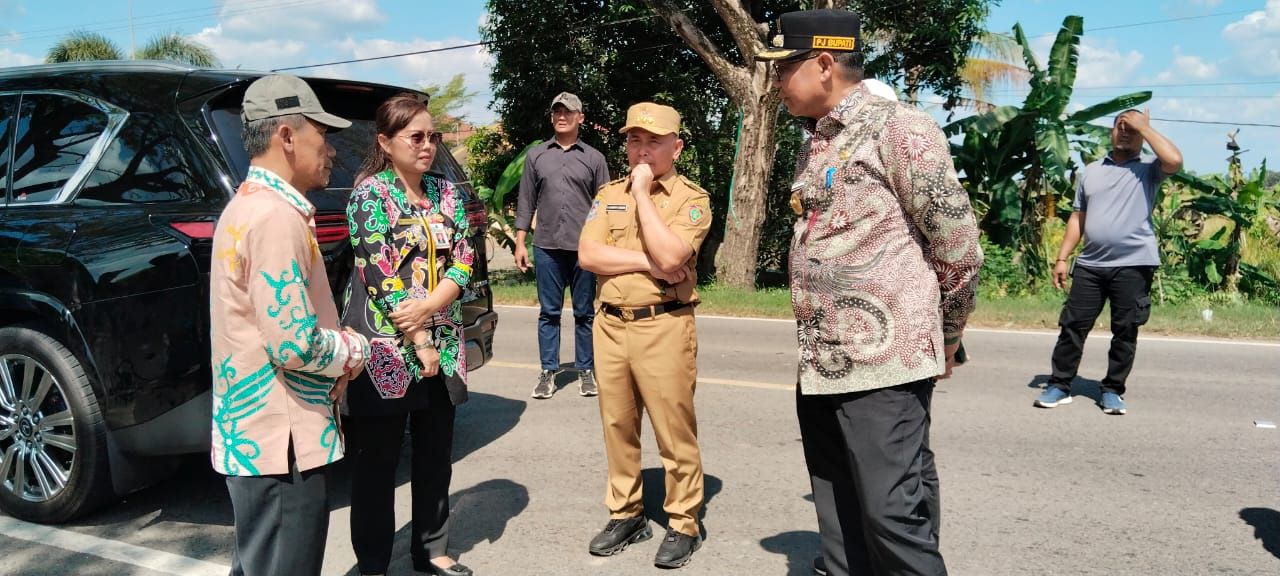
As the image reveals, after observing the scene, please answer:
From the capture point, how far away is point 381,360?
3383 millimetres

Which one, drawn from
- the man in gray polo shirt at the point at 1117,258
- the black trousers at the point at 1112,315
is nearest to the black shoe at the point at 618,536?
the man in gray polo shirt at the point at 1117,258

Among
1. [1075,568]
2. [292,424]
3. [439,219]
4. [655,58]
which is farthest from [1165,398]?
[655,58]

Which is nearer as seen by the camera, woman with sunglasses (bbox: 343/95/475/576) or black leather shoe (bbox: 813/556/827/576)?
woman with sunglasses (bbox: 343/95/475/576)

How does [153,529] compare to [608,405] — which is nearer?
[608,405]

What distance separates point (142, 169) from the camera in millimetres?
3932

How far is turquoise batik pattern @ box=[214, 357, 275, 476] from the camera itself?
2.48 m

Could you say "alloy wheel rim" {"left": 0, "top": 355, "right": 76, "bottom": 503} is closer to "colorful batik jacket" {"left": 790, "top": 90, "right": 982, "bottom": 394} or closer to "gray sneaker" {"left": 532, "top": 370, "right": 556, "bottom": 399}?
"gray sneaker" {"left": 532, "top": 370, "right": 556, "bottom": 399}

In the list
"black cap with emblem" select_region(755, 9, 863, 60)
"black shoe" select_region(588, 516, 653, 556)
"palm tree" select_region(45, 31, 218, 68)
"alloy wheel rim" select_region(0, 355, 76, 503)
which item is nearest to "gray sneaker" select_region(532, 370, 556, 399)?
A: "black shoe" select_region(588, 516, 653, 556)

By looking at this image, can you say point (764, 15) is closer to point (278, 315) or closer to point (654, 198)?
point (654, 198)

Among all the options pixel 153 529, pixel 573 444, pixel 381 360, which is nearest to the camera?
pixel 381 360

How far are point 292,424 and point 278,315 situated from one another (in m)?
0.33

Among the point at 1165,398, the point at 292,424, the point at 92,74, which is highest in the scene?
the point at 92,74

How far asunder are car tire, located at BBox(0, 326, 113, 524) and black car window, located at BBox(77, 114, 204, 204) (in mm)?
698

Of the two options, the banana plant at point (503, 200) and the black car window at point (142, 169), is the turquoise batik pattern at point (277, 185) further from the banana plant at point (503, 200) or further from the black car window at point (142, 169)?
the banana plant at point (503, 200)
